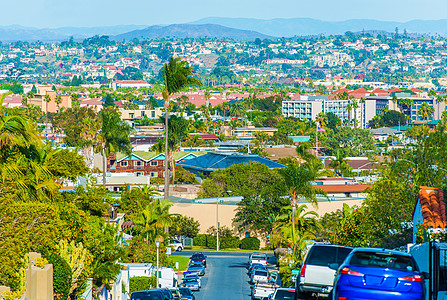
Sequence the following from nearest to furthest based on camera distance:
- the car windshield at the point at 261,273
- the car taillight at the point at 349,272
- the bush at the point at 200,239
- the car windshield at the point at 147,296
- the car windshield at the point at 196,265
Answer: the car taillight at the point at 349,272
the car windshield at the point at 147,296
the car windshield at the point at 261,273
the car windshield at the point at 196,265
the bush at the point at 200,239

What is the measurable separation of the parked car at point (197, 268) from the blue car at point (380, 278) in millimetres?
38273

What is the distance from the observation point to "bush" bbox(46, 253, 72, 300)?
22172 millimetres

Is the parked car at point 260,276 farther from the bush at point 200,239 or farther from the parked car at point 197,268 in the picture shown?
the bush at point 200,239

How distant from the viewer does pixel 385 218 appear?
35875 mm

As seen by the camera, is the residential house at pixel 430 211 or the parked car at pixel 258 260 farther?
the parked car at pixel 258 260

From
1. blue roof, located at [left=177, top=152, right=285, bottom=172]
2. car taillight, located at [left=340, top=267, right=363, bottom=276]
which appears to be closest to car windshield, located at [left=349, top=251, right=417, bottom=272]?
car taillight, located at [left=340, top=267, right=363, bottom=276]

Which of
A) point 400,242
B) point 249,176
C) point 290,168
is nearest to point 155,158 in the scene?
point 249,176

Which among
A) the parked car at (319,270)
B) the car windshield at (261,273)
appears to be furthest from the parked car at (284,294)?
the car windshield at (261,273)

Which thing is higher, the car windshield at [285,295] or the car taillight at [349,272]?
the car taillight at [349,272]

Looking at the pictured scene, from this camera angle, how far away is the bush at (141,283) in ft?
137

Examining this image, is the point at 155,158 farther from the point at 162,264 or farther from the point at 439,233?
the point at 439,233

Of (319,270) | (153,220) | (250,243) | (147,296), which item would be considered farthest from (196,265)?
(319,270)

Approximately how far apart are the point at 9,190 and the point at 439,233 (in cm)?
1323

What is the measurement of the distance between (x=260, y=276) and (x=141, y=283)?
9.52 m
